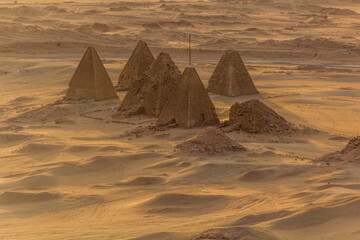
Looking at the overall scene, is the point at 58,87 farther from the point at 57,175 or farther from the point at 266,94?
the point at 57,175

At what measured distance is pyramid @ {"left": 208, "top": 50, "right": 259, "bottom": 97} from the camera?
563 inches

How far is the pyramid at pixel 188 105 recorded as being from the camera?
10242 mm

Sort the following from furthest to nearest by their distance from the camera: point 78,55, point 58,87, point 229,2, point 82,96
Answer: point 229,2
point 78,55
point 58,87
point 82,96

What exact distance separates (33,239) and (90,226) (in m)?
0.60

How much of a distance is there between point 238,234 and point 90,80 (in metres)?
9.30

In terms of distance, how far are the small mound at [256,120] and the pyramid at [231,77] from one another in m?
4.08

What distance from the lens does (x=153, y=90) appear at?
37.6 feet

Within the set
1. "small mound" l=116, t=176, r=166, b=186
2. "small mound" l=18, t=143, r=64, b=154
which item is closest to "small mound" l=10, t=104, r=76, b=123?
"small mound" l=18, t=143, r=64, b=154

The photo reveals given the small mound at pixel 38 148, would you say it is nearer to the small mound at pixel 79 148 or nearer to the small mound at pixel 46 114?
the small mound at pixel 79 148

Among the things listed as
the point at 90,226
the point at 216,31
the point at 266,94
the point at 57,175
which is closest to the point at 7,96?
the point at 266,94

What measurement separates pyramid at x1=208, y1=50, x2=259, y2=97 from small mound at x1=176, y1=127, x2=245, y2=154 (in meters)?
5.88

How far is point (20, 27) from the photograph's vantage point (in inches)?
1172

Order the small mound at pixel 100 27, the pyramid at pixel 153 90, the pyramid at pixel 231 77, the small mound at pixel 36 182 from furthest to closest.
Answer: the small mound at pixel 100 27, the pyramid at pixel 231 77, the pyramid at pixel 153 90, the small mound at pixel 36 182

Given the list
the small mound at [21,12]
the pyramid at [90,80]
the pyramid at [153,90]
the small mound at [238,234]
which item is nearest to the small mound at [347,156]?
the small mound at [238,234]
